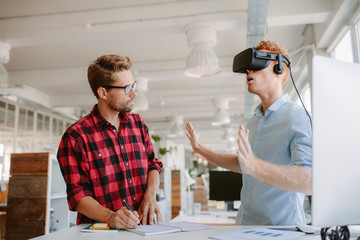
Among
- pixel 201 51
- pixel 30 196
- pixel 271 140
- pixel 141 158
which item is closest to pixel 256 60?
pixel 271 140

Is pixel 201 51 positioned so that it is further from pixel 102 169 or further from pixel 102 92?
pixel 102 169

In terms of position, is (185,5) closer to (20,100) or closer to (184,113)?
(20,100)

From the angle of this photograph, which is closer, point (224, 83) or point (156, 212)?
point (156, 212)

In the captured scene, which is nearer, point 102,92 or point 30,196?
point 102,92

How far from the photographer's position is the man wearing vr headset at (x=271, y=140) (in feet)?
4.25

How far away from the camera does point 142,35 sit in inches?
223

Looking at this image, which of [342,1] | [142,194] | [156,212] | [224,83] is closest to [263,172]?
[156,212]

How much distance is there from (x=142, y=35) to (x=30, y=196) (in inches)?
129

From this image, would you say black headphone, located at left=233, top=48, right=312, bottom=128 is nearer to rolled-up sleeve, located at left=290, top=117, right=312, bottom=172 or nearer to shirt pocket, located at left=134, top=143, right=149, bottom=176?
rolled-up sleeve, located at left=290, top=117, right=312, bottom=172

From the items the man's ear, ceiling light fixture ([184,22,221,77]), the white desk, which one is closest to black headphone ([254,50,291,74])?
the man's ear

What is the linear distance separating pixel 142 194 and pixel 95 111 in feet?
1.72

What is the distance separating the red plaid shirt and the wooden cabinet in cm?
246

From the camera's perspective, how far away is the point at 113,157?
163 cm

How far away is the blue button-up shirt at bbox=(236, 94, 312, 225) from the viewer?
130 cm
